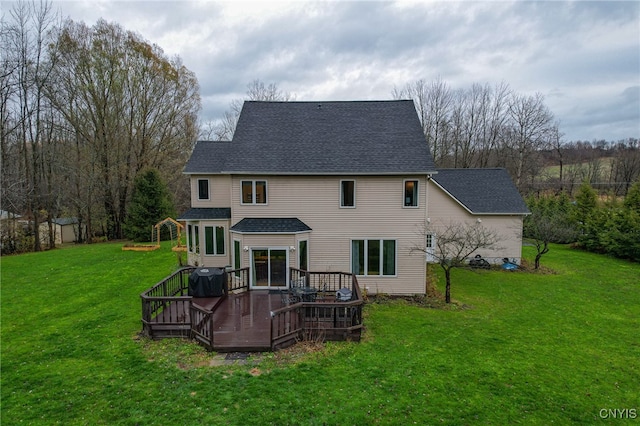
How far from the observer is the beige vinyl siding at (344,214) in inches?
484

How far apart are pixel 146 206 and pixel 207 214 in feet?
42.2

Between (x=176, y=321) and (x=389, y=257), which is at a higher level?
(x=389, y=257)

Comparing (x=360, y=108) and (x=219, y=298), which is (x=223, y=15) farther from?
(x=219, y=298)

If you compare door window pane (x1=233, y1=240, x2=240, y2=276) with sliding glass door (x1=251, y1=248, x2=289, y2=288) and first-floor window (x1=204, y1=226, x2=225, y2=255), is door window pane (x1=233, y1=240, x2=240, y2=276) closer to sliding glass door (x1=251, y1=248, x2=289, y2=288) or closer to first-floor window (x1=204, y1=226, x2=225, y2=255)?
sliding glass door (x1=251, y1=248, x2=289, y2=288)

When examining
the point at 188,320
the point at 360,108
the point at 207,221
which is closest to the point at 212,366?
the point at 188,320

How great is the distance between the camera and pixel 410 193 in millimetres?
12297

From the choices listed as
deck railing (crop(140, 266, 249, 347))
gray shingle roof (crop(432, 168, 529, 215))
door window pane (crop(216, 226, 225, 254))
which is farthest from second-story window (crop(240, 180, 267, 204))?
gray shingle roof (crop(432, 168, 529, 215))

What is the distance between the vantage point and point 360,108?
15047mm

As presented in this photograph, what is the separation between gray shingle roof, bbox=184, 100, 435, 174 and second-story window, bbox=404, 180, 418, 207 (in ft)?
1.84

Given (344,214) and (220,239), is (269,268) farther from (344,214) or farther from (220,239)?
(220,239)

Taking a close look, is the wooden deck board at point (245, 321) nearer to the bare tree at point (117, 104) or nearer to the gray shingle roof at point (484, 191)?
the gray shingle roof at point (484, 191)

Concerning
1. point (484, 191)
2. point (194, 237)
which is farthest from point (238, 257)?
point (484, 191)

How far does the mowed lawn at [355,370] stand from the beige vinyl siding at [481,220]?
6.08 metres

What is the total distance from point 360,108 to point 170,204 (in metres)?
19.2
